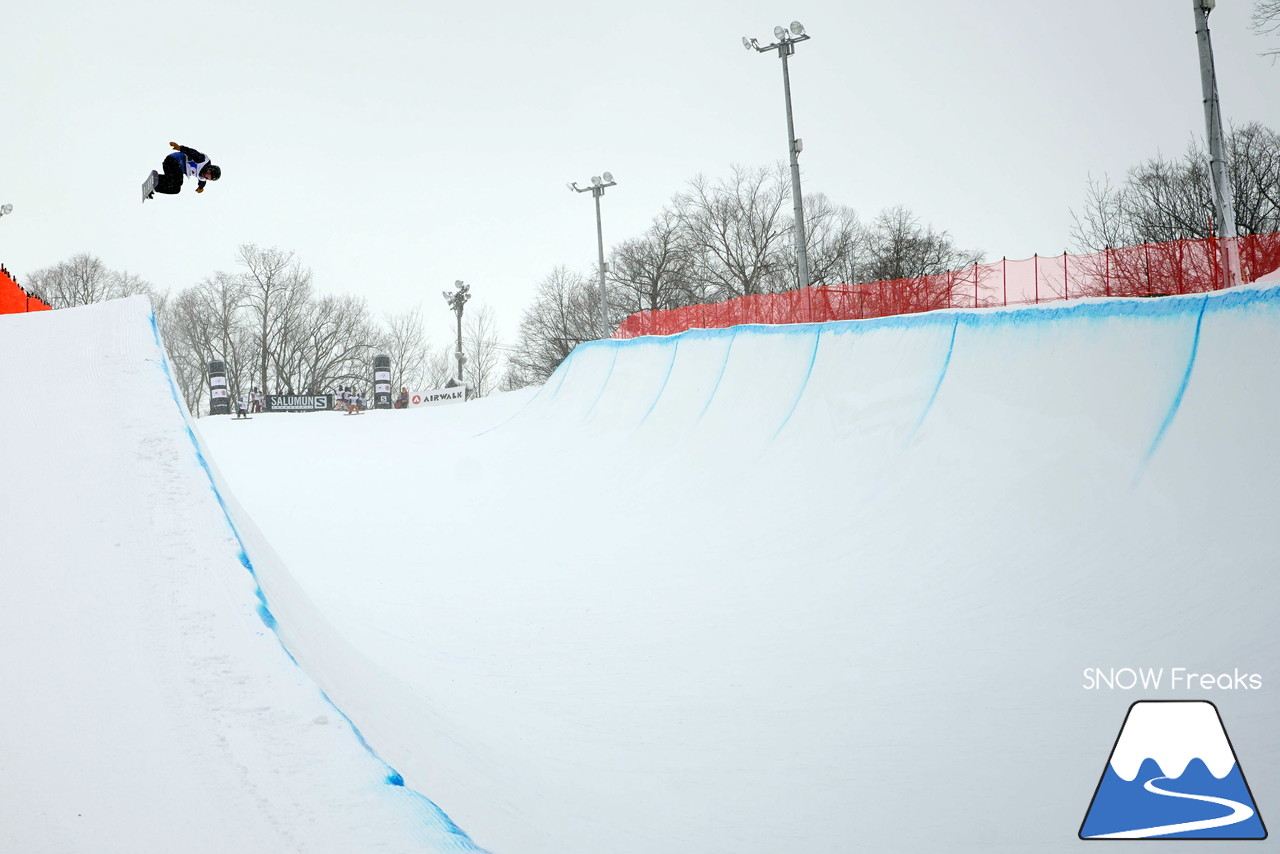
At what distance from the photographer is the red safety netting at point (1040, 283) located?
46.9ft

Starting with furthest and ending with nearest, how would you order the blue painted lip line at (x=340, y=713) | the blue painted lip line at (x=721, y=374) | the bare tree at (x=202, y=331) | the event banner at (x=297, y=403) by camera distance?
the bare tree at (x=202, y=331) < the event banner at (x=297, y=403) < the blue painted lip line at (x=721, y=374) < the blue painted lip line at (x=340, y=713)

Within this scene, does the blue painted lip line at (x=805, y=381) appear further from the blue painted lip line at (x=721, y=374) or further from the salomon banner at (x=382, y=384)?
the salomon banner at (x=382, y=384)

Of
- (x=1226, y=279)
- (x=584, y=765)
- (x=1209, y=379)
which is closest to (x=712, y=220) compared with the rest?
(x=1226, y=279)

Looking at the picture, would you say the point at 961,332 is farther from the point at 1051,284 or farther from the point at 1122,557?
the point at 1051,284

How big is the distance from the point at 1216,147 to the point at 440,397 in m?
34.4

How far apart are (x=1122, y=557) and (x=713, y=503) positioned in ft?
18.9

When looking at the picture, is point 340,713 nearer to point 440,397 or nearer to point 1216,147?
point 1216,147

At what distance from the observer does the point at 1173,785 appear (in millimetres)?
4715

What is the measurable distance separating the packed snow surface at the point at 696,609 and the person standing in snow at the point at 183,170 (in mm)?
5272

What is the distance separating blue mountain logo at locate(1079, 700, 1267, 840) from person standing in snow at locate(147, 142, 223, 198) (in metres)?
12.8

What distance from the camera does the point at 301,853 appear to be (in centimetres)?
264

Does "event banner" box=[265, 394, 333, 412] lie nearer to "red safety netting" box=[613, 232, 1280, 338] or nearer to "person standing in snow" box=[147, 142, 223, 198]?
"red safety netting" box=[613, 232, 1280, 338]

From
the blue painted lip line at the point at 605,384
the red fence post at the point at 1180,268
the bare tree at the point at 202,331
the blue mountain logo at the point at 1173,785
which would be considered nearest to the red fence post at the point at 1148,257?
the red fence post at the point at 1180,268

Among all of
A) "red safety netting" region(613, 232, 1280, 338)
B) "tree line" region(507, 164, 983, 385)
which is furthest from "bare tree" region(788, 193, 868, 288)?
"red safety netting" region(613, 232, 1280, 338)
